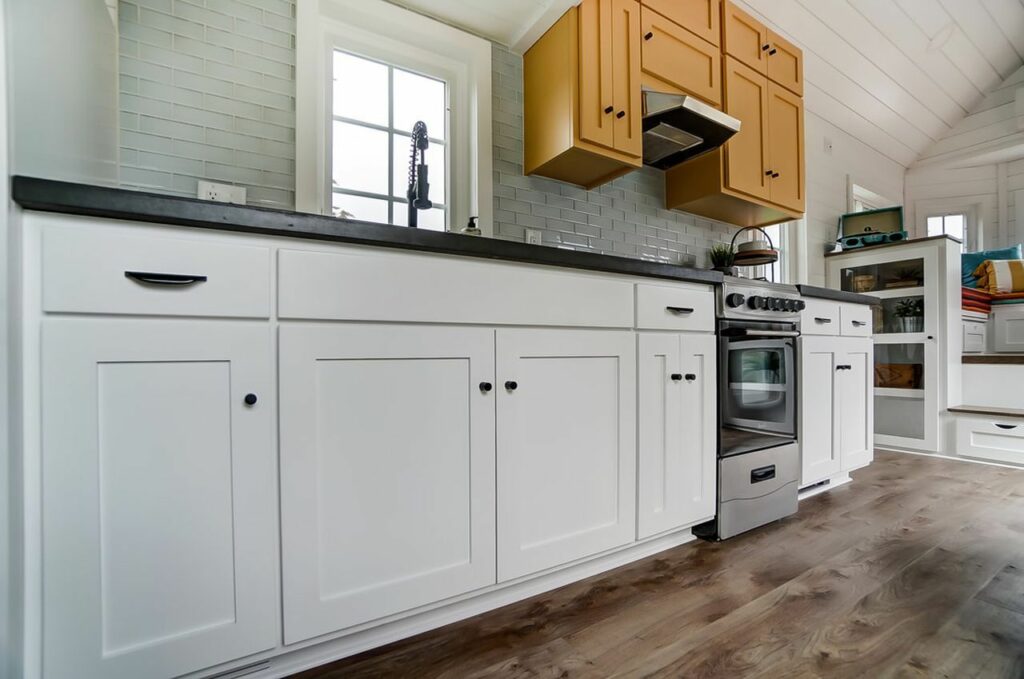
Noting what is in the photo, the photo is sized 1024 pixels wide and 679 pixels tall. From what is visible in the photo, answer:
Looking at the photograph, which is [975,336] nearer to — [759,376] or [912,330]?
[912,330]

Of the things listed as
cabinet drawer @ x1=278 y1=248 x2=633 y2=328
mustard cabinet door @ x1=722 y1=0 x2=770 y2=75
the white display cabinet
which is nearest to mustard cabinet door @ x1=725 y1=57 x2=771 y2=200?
mustard cabinet door @ x1=722 y1=0 x2=770 y2=75

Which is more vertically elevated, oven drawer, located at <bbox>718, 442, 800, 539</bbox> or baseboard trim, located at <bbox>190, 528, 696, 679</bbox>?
oven drawer, located at <bbox>718, 442, 800, 539</bbox>

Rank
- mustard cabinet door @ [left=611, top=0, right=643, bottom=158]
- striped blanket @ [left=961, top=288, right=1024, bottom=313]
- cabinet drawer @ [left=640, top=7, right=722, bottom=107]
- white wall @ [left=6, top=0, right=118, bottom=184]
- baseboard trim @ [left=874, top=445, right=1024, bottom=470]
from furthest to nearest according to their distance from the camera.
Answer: striped blanket @ [left=961, top=288, right=1024, bottom=313] → baseboard trim @ [left=874, top=445, right=1024, bottom=470] → cabinet drawer @ [left=640, top=7, right=722, bottom=107] → mustard cabinet door @ [left=611, top=0, right=643, bottom=158] → white wall @ [left=6, top=0, right=118, bottom=184]

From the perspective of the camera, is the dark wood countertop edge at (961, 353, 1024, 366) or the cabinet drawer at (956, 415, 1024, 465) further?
the dark wood countertop edge at (961, 353, 1024, 366)

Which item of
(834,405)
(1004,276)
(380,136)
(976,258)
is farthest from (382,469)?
(976,258)

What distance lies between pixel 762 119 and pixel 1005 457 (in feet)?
9.09

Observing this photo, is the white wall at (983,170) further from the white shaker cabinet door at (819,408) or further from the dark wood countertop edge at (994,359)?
the white shaker cabinet door at (819,408)

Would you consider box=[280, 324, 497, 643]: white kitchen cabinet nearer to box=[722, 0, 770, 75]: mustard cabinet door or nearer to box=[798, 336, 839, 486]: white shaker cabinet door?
box=[798, 336, 839, 486]: white shaker cabinet door

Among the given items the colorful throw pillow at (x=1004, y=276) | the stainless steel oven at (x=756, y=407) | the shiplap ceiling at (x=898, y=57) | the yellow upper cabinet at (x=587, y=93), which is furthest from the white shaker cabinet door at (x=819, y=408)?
the colorful throw pillow at (x=1004, y=276)

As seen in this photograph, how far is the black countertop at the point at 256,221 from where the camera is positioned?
793 millimetres

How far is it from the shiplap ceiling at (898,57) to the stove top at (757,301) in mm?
1412

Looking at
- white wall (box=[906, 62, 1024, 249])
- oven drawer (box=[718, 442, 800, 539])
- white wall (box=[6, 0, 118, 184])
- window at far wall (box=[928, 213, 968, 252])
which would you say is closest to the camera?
white wall (box=[6, 0, 118, 184])

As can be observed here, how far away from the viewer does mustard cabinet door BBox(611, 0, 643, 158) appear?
1913 millimetres

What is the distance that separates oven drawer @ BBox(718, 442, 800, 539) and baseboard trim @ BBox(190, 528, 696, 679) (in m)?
0.33
